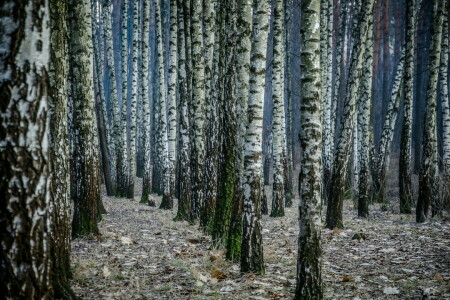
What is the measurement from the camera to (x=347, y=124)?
9422 millimetres

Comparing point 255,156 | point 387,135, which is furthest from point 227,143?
point 387,135

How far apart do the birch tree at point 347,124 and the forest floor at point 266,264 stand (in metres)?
0.69

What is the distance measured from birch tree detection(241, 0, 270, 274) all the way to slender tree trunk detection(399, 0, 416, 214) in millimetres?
6618

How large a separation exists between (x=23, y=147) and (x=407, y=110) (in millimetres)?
10664

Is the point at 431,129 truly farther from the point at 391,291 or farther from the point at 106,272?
the point at 106,272

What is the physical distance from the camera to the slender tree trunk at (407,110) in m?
10.6

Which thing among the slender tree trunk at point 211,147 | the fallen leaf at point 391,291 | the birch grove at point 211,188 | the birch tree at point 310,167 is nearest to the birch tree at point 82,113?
the birch grove at point 211,188

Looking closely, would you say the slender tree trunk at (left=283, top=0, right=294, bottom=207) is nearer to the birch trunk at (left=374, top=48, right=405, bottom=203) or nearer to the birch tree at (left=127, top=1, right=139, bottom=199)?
the birch trunk at (left=374, top=48, right=405, bottom=203)

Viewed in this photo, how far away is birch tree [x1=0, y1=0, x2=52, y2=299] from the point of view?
2.55 meters

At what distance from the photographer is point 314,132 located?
4.60 metres

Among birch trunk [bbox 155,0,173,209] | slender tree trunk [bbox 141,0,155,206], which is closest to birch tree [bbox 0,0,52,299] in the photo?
birch trunk [bbox 155,0,173,209]

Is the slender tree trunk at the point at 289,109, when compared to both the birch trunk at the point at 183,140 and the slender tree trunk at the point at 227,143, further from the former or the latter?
the slender tree trunk at the point at 227,143

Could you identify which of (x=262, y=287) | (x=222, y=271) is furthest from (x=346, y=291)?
(x=222, y=271)

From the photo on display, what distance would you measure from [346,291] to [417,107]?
1990 centimetres
